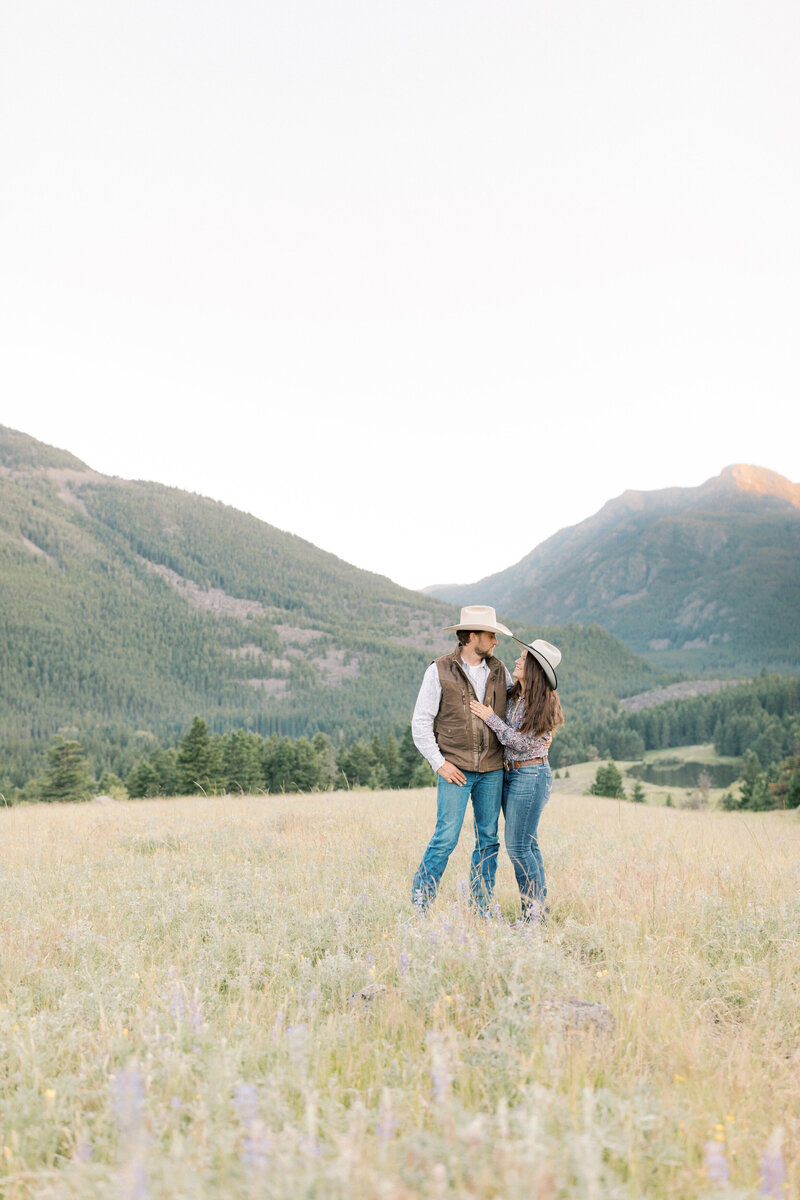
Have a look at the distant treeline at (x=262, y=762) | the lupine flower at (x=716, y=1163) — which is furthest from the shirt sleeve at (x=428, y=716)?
the distant treeline at (x=262, y=762)

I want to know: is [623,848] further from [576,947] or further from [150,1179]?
[150,1179]

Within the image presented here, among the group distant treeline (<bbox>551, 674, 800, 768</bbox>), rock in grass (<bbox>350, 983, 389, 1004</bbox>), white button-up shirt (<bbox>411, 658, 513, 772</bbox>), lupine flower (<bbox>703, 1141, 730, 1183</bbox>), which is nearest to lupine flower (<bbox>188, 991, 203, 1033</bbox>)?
rock in grass (<bbox>350, 983, 389, 1004</bbox>)

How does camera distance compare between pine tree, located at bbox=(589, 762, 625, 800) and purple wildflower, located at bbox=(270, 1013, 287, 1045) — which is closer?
purple wildflower, located at bbox=(270, 1013, 287, 1045)

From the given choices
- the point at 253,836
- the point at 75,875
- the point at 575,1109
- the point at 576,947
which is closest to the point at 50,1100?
the point at 575,1109

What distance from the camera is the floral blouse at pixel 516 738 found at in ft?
19.2

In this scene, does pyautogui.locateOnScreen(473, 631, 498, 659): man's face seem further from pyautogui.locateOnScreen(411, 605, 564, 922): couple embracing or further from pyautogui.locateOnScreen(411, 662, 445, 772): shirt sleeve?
pyautogui.locateOnScreen(411, 662, 445, 772): shirt sleeve

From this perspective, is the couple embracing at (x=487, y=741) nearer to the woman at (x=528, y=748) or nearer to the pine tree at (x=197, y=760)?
the woman at (x=528, y=748)

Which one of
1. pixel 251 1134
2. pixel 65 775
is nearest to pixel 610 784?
pixel 65 775

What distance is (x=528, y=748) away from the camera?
5891 mm

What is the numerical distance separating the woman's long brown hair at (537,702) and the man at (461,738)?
305mm

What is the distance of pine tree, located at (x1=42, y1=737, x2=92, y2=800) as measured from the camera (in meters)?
45.0

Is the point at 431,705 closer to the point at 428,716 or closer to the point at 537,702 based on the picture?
the point at 428,716

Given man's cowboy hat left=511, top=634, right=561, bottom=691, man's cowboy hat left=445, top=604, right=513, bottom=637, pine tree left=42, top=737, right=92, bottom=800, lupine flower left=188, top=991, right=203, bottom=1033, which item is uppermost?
man's cowboy hat left=445, top=604, right=513, bottom=637

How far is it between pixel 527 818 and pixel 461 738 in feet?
3.05
